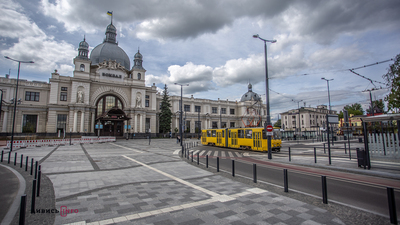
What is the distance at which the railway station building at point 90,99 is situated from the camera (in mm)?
44156

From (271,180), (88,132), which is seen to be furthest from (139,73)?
(271,180)

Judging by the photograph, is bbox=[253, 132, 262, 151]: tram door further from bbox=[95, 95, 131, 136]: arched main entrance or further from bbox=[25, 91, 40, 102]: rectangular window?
bbox=[25, 91, 40, 102]: rectangular window

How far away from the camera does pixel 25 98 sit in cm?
4553

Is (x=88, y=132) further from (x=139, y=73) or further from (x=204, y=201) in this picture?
(x=204, y=201)

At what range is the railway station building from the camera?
44156mm

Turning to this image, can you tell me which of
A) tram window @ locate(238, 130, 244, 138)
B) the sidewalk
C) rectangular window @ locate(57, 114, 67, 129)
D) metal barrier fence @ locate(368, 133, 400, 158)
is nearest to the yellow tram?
tram window @ locate(238, 130, 244, 138)

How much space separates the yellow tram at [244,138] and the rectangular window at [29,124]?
131 ft

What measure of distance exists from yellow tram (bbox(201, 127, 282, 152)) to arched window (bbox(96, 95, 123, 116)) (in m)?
31.3

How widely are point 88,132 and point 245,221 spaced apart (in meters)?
49.5

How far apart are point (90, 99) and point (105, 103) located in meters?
3.57

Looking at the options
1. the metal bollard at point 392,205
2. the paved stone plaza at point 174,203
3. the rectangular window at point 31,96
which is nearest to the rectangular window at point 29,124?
the rectangular window at point 31,96

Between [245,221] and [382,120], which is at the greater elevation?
[382,120]

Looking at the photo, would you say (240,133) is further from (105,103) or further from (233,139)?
(105,103)

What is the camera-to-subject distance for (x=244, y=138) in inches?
931
